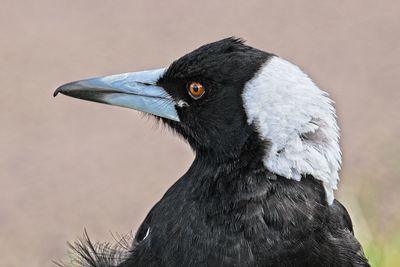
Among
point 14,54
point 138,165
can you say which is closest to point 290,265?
point 138,165

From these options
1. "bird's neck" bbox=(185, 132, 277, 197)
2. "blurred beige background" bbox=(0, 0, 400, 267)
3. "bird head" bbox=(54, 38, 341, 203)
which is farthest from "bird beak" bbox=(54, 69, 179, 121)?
"blurred beige background" bbox=(0, 0, 400, 267)

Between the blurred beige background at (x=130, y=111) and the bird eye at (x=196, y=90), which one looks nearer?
the bird eye at (x=196, y=90)

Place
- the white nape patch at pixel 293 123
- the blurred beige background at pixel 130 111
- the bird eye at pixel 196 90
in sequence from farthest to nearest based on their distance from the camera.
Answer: the blurred beige background at pixel 130 111 → the bird eye at pixel 196 90 → the white nape patch at pixel 293 123

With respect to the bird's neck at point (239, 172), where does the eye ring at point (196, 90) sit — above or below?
above

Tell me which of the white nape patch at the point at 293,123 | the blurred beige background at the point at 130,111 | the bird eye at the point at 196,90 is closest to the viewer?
the white nape patch at the point at 293,123

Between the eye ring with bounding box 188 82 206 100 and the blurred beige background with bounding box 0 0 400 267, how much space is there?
1779 mm

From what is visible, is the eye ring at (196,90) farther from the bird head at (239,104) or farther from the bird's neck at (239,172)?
the bird's neck at (239,172)

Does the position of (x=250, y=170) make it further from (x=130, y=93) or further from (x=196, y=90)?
(x=130, y=93)

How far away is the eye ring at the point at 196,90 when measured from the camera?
3.63 meters

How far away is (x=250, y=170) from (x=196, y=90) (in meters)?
0.34

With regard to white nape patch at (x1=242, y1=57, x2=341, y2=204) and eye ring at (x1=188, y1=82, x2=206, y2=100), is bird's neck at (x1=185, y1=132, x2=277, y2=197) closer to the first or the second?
white nape patch at (x1=242, y1=57, x2=341, y2=204)

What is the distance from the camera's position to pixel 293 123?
11.4 ft

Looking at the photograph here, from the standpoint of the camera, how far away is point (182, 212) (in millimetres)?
3609

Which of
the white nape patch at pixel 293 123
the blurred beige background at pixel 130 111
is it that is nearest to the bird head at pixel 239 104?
the white nape patch at pixel 293 123
